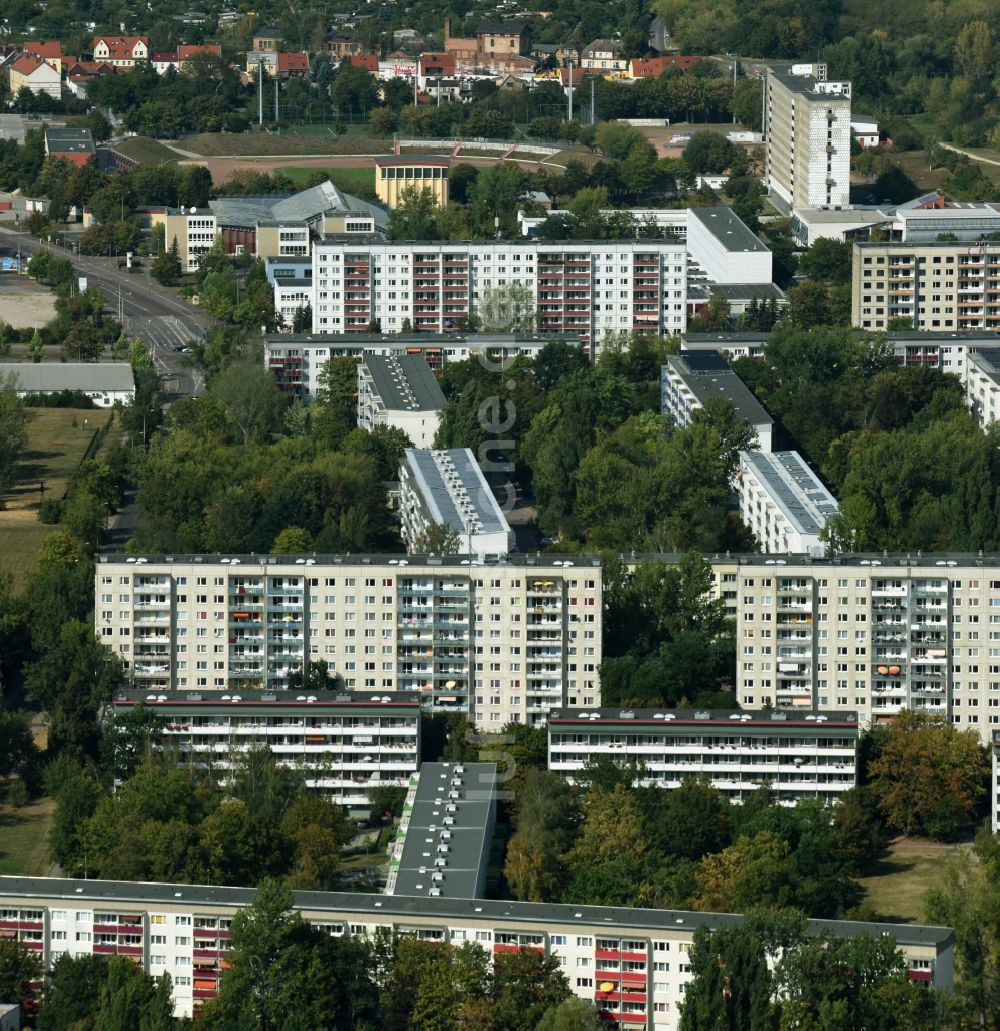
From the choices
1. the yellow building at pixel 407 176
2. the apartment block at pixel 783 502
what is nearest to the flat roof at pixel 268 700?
the apartment block at pixel 783 502

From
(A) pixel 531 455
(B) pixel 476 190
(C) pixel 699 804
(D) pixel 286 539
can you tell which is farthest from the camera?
(B) pixel 476 190

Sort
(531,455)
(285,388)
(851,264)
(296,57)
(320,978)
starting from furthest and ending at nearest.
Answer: (296,57), (851,264), (285,388), (531,455), (320,978)

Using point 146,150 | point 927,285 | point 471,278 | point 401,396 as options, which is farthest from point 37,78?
point 401,396

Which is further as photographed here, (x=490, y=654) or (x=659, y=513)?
(x=659, y=513)

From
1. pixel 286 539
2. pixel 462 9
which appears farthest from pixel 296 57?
pixel 286 539

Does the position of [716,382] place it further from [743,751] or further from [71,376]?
[743,751]

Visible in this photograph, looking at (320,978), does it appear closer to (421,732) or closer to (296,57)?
(421,732)

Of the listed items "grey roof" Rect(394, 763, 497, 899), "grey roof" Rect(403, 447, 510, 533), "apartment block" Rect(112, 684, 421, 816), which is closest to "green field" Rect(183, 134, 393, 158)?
"grey roof" Rect(403, 447, 510, 533)
